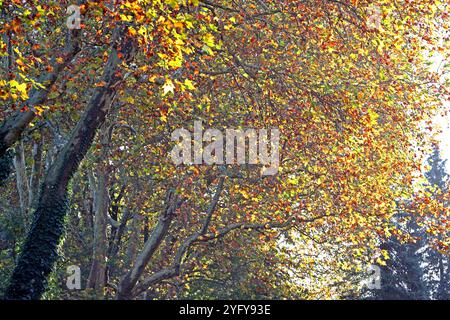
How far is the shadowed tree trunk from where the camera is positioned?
45.3 feet

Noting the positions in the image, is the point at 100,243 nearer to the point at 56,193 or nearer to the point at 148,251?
the point at 148,251

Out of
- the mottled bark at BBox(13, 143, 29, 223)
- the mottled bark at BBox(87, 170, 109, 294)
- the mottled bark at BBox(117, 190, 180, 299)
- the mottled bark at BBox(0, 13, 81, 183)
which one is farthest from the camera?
the mottled bark at BBox(13, 143, 29, 223)

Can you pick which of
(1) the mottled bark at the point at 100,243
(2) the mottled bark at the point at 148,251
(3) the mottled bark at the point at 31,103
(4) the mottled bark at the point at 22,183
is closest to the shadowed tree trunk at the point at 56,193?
(3) the mottled bark at the point at 31,103

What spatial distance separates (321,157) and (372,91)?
7.27 feet

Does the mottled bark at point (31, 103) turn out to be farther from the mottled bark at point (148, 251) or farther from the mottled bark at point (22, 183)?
the mottled bark at point (148, 251)

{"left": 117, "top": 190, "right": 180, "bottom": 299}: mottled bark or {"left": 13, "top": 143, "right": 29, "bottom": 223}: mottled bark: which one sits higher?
{"left": 13, "top": 143, "right": 29, "bottom": 223}: mottled bark

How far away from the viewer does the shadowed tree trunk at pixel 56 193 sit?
1380cm

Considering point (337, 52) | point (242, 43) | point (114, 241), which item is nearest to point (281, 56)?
point (242, 43)

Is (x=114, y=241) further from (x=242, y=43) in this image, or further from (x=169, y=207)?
(x=242, y=43)

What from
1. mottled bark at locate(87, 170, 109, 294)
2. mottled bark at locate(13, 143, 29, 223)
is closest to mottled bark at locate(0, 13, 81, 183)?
mottled bark at locate(87, 170, 109, 294)

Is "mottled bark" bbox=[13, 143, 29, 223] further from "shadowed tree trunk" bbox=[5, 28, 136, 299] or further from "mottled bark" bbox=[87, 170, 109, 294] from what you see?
"shadowed tree trunk" bbox=[5, 28, 136, 299]

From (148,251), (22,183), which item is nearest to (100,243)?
(148,251)

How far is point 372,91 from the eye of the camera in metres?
16.4

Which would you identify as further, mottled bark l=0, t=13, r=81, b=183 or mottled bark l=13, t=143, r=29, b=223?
mottled bark l=13, t=143, r=29, b=223
